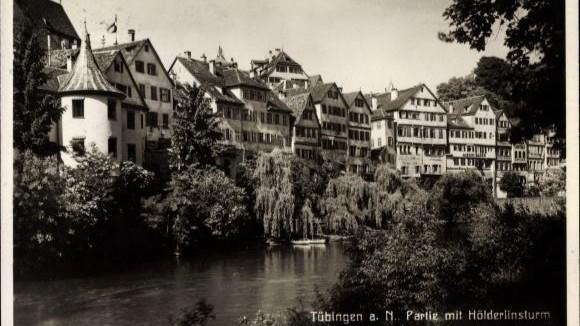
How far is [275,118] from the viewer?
2373cm

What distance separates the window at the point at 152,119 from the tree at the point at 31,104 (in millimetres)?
6635

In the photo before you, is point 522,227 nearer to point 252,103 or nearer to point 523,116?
point 523,116

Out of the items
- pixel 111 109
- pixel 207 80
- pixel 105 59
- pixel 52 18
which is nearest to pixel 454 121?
pixel 207 80

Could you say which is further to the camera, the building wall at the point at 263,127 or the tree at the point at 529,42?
the building wall at the point at 263,127

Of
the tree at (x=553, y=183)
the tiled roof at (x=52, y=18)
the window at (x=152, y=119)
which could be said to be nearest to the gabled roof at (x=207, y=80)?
the window at (x=152, y=119)

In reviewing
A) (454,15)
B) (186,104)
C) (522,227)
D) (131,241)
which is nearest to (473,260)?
(522,227)

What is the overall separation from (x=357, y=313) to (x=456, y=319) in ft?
4.33

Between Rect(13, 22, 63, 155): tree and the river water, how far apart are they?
2305mm

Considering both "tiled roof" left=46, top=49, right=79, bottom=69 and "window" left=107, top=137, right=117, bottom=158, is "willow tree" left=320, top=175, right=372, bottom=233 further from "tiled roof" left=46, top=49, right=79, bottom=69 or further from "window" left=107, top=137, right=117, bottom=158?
"tiled roof" left=46, top=49, right=79, bottom=69

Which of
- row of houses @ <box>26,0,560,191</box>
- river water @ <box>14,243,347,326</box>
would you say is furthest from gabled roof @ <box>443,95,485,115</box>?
river water @ <box>14,243,347,326</box>

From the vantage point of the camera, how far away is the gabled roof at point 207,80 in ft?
70.5

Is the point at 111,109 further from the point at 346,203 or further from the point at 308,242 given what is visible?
the point at 346,203

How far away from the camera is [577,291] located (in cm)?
571

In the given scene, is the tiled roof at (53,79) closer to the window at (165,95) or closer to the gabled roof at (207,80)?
the window at (165,95)
